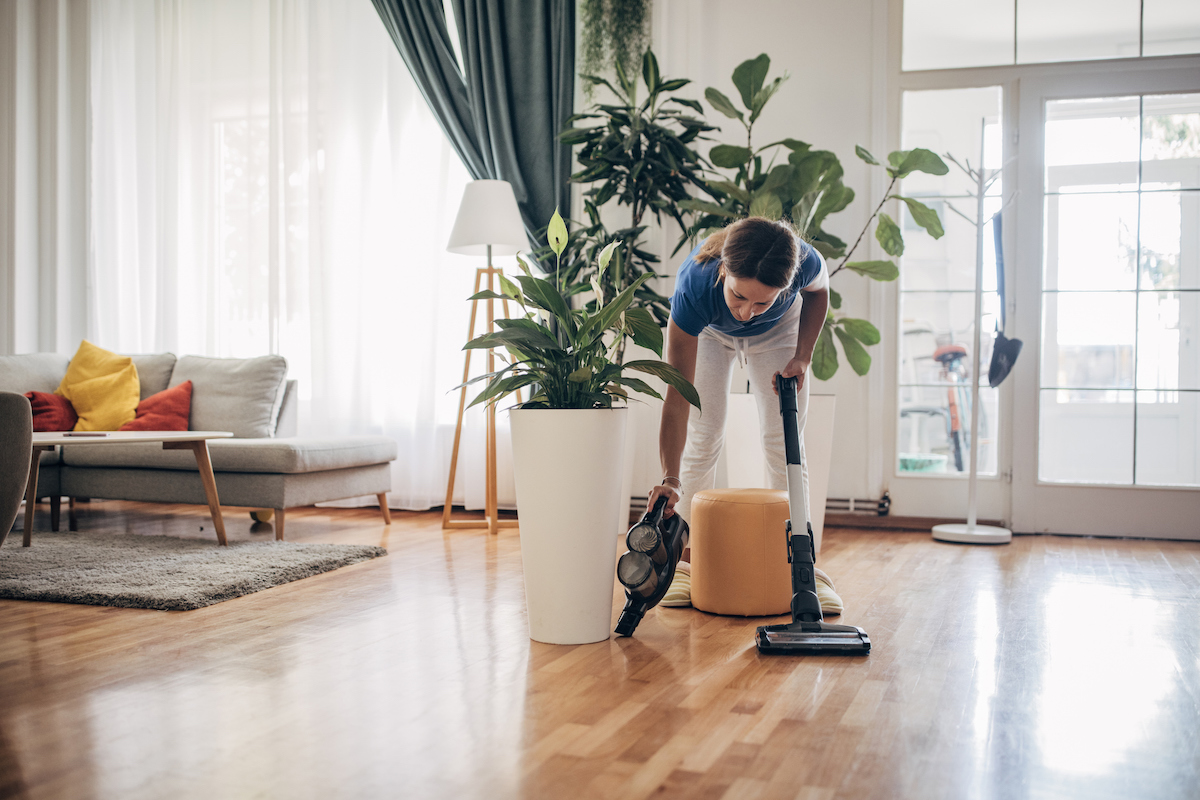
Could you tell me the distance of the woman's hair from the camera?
188 centimetres

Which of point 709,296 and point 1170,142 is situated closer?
point 709,296

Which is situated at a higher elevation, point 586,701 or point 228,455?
point 228,455

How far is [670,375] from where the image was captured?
199 centimetres

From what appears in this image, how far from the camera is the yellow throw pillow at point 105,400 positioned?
4.16 metres

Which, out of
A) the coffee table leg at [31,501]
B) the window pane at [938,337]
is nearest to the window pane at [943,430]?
the window pane at [938,337]

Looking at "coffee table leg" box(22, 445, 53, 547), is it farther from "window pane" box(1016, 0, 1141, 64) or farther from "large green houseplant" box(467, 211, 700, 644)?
"window pane" box(1016, 0, 1141, 64)

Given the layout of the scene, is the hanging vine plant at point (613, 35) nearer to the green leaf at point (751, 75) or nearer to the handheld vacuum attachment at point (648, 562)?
the green leaf at point (751, 75)

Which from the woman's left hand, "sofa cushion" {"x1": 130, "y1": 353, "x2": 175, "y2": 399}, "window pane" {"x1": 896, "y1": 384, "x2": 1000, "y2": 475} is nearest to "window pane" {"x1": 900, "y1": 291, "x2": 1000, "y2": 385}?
"window pane" {"x1": 896, "y1": 384, "x2": 1000, "y2": 475}

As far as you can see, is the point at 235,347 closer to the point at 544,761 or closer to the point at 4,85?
the point at 4,85

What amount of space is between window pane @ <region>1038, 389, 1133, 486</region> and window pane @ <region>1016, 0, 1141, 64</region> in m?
1.47

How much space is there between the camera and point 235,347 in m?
4.93

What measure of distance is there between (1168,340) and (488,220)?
2934 mm

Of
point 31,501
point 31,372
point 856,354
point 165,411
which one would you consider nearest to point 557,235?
point 856,354

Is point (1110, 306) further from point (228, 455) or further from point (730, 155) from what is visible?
point (228, 455)
